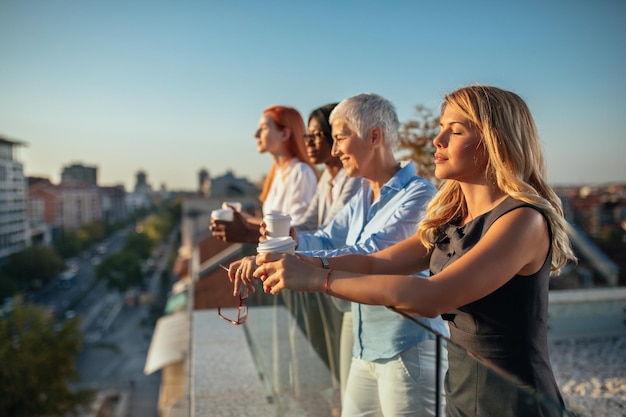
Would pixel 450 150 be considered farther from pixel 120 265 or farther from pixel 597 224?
pixel 120 265

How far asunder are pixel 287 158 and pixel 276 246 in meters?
2.16

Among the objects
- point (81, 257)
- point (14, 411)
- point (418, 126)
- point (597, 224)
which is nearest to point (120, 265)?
point (81, 257)

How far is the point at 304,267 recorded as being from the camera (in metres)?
1.69

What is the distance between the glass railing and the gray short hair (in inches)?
30.9

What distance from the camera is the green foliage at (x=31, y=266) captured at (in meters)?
69.9

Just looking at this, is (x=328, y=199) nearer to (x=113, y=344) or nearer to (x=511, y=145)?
(x=511, y=145)

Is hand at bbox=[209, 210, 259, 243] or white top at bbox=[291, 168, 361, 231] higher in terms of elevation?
white top at bbox=[291, 168, 361, 231]

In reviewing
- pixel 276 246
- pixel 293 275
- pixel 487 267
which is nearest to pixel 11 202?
pixel 276 246

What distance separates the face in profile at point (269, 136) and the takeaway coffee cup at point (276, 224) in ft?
5.38

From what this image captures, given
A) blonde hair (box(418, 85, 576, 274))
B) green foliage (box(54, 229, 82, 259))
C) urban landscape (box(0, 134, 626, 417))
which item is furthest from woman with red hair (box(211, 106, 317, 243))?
green foliage (box(54, 229, 82, 259))

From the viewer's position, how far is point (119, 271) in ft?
225

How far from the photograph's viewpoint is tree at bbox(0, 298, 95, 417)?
28.3 m

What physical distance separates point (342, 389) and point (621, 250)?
54.7 ft

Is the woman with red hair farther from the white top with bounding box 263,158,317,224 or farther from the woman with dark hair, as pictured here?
the woman with dark hair
